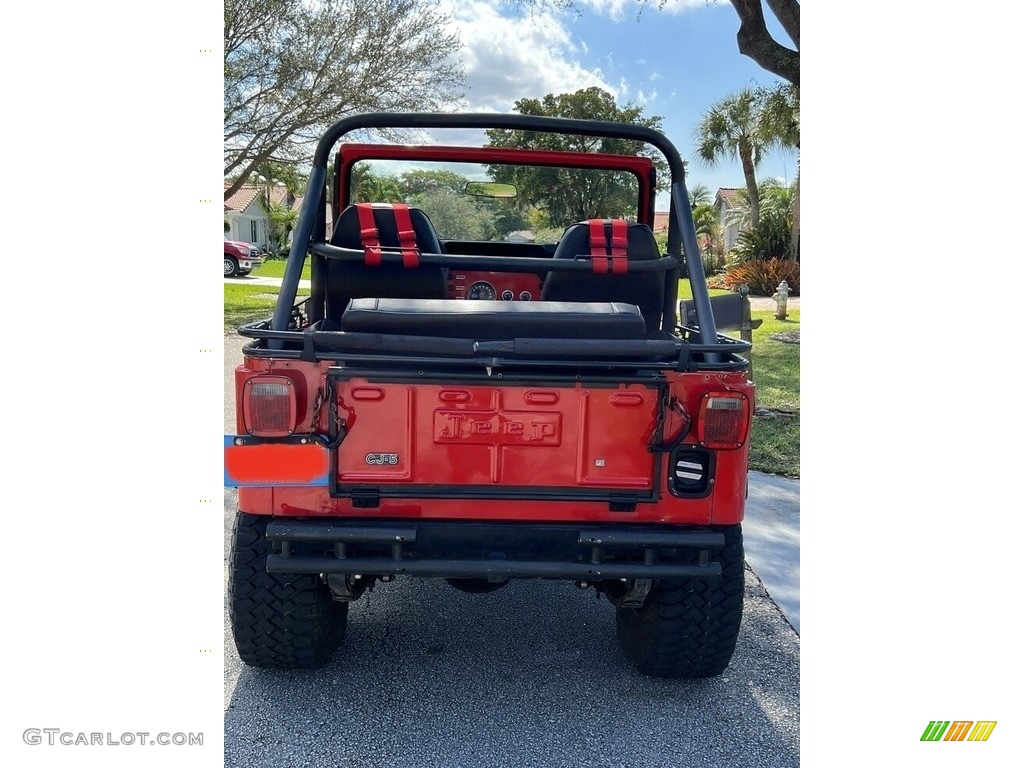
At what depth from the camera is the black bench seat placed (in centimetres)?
275

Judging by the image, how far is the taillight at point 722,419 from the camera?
105 inches

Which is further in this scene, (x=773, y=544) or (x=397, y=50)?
(x=397, y=50)

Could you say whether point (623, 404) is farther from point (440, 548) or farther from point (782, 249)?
point (782, 249)

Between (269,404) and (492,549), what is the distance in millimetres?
860

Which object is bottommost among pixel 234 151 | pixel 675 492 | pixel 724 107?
pixel 675 492

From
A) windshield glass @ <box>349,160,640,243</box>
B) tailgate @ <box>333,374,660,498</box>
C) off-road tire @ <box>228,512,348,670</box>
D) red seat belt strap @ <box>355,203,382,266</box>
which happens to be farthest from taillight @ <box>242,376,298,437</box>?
windshield glass @ <box>349,160,640,243</box>

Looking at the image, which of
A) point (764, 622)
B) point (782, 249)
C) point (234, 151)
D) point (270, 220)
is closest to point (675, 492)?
point (764, 622)

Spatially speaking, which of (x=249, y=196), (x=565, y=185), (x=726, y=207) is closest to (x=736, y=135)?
(x=726, y=207)

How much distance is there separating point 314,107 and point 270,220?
13251mm

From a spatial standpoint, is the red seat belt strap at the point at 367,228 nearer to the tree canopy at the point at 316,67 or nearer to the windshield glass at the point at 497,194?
the windshield glass at the point at 497,194
